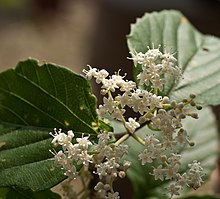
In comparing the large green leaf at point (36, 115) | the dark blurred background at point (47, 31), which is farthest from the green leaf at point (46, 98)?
the dark blurred background at point (47, 31)

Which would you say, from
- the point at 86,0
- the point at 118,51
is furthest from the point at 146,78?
the point at 86,0

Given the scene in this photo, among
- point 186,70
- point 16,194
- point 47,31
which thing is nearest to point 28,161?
point 16,194

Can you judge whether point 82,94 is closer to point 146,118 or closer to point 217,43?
point 146,118

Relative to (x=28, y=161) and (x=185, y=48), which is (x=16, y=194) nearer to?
(x=28, y=161)

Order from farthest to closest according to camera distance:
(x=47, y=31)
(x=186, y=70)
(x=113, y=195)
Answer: (x=47, y=31), (x=186, y=70), (x=113, y=195)

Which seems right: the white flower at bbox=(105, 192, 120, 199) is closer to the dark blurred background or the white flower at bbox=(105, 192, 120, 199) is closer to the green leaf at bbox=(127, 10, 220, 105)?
the green leaf at bbox=(127, 10, 220, 105)
